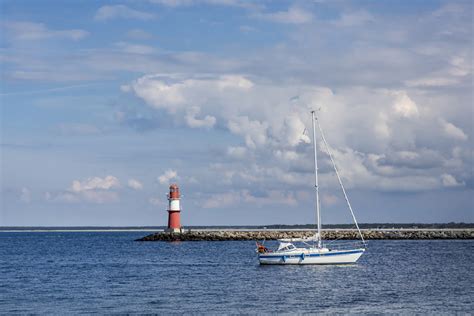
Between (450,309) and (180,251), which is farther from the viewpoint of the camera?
(180,251)

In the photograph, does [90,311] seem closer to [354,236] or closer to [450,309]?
[450,309]

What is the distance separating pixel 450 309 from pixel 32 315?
20.0 m

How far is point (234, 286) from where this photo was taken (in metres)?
49.4

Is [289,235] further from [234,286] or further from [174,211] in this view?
[234,286]

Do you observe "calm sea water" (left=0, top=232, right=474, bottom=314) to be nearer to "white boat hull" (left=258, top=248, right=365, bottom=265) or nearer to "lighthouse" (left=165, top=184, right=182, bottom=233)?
"white boat hull" (left=258, top=248, right=365, bottom=265)

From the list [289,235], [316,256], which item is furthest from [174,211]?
[316,256]

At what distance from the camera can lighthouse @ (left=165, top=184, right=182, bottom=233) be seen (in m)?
104

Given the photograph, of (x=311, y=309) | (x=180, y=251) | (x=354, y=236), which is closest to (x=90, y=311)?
(x=311, y=309)

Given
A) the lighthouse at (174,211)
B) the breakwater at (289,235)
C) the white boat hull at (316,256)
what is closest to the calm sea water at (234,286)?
the white boat hull at (316,256)

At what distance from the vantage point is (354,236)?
111m

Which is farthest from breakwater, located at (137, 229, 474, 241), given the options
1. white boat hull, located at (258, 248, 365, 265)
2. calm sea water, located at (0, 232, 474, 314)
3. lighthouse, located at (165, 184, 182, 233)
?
white boat hull, located at (258, 248, 365, 265)

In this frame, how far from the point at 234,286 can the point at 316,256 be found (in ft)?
46.0

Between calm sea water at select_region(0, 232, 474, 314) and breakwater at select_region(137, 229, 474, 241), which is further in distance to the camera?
breakwater at select_region(137, 229, 474, 241)

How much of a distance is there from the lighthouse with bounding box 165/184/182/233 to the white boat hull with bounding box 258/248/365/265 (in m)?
41.9
